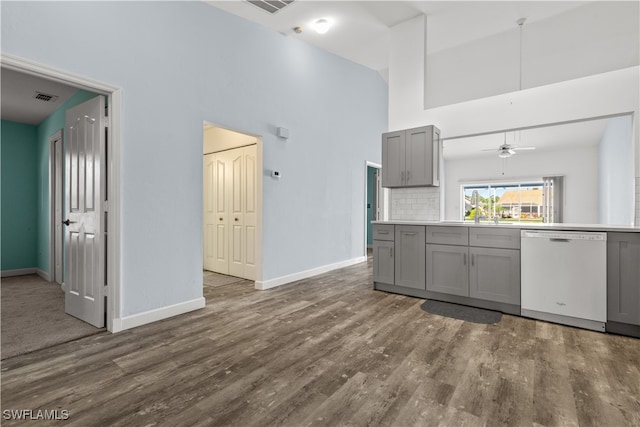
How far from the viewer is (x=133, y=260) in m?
2.96

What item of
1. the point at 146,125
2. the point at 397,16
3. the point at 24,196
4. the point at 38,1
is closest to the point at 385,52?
the point at 397,16

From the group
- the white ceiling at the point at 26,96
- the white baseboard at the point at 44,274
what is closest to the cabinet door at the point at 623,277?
the white ceiling at the point at 26,96

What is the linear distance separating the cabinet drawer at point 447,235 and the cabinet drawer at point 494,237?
7 centimetres

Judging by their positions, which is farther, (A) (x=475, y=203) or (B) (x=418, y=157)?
(B) (x=418, y=157)

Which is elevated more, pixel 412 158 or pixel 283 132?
pixel 283 132

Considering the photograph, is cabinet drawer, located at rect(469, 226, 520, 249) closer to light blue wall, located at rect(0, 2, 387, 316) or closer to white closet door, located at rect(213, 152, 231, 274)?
light blue wall, located at rect(0, 2, 387, 316)

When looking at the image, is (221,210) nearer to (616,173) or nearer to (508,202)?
(508,202)

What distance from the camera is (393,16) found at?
432 centimetres

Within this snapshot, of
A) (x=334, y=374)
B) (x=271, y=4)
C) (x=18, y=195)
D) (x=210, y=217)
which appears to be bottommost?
(x=334, y=374)

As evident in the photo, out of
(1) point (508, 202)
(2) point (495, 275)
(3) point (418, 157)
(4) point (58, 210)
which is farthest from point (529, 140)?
(4) point (58, 210)

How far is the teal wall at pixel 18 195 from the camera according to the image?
17.7 feet

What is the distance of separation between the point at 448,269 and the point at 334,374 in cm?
214

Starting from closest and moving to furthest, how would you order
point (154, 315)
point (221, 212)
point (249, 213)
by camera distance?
point (154, 315), point (249, 213), point (221, 212)

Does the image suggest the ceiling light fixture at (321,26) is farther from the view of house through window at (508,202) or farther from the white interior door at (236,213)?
the view of house through window at (508,202)
